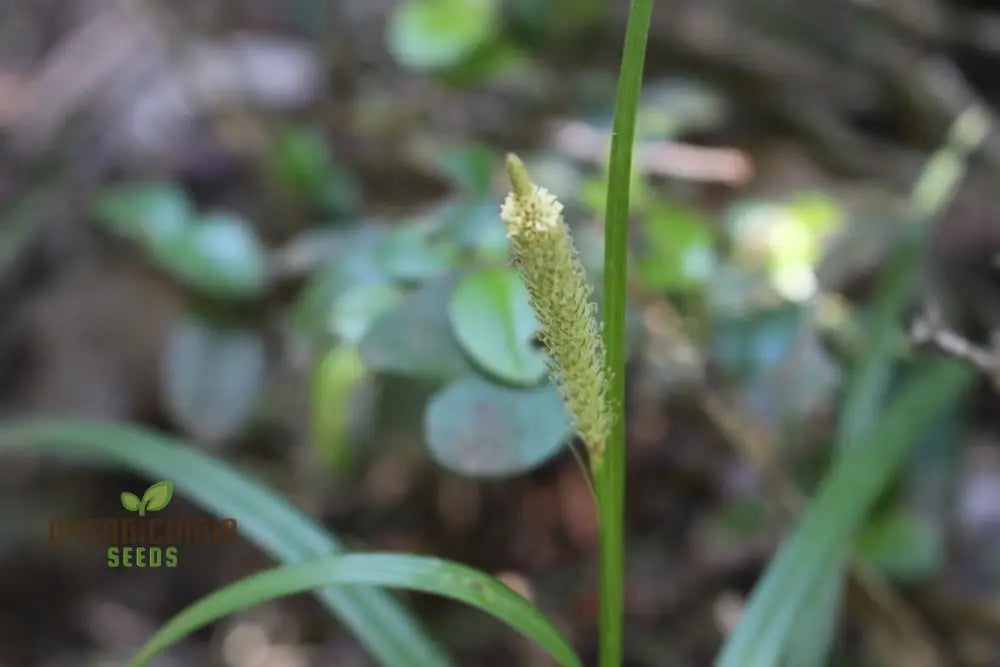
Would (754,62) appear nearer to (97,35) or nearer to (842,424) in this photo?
(842,424)

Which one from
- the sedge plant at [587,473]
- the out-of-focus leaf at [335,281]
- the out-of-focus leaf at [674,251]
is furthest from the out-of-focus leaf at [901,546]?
the out-of-focus leaf at [335,281]

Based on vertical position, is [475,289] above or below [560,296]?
above

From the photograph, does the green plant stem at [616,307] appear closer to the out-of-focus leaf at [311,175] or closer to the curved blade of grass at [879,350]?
the curved blade of grass at [879,350]

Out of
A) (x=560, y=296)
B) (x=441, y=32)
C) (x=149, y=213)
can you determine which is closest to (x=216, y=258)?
(x=149, y=213)

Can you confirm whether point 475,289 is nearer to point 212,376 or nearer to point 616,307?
point 616,307

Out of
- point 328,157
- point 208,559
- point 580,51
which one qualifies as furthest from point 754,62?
point 208,559
